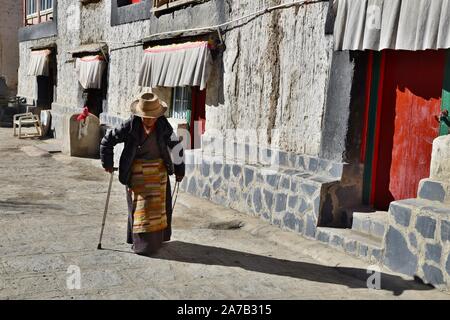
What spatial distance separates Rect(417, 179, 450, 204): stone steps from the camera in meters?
5.05

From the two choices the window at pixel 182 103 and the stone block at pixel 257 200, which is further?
the window at pixel 182 103

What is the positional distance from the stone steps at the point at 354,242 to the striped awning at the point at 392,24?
2.02 metres

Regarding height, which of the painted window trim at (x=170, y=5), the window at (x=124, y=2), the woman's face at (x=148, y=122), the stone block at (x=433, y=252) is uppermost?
the window at (x=124, y=2)

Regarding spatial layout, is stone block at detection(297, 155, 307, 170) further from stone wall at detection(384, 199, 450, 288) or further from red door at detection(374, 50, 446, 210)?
stone wall at detection(384, 199, 450, 288)

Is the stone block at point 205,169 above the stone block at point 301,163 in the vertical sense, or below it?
below

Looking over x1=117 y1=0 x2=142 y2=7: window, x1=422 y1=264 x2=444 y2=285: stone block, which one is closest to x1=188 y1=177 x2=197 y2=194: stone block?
x1=422 y1=264 x2=444 y2=285: stone block

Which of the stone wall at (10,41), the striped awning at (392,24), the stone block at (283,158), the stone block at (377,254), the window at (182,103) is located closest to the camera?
the striped awning at (392,24)

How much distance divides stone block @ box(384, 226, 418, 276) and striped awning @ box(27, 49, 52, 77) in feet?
46.7

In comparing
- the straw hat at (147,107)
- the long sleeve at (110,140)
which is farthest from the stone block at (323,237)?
the long sleeve at (110,140)

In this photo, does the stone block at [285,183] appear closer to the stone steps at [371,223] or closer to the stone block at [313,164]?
the stone block at [313,164]

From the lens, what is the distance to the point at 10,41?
2420 cm

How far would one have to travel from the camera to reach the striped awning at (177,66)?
28.6 ft
